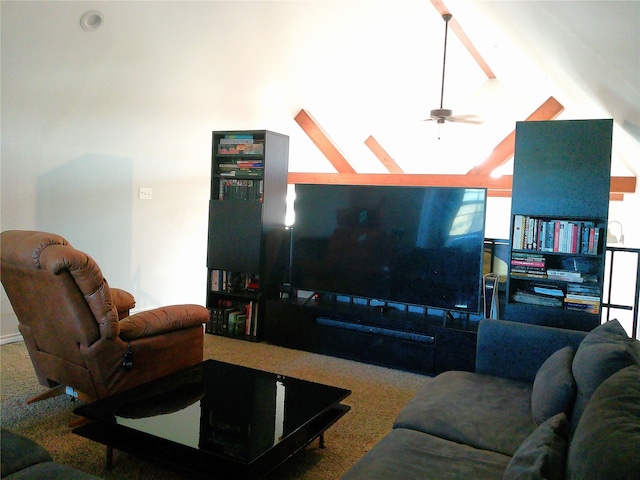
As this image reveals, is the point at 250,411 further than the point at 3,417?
No

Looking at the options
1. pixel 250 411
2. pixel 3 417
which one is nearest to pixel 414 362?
pixel 250 411

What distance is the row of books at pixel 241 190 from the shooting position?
450cm

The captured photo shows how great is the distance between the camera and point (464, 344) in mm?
3586

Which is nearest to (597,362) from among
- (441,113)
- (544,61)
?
(544,61)

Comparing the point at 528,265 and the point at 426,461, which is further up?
the point at 528,265

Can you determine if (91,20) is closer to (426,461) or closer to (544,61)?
(544,61)

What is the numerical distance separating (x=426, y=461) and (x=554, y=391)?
0.58 m

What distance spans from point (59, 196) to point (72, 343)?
2181 millimetres

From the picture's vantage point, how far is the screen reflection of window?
3.55m

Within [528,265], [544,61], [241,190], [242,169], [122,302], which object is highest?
[544,61]

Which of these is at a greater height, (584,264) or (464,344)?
(584,264)

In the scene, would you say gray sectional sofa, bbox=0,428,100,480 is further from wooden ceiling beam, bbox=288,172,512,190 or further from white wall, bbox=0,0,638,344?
wooden ceiling beam, bbox=288,172,512,190

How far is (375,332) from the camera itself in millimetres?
3939

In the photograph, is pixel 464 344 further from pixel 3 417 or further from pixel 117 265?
pixel 117 265
